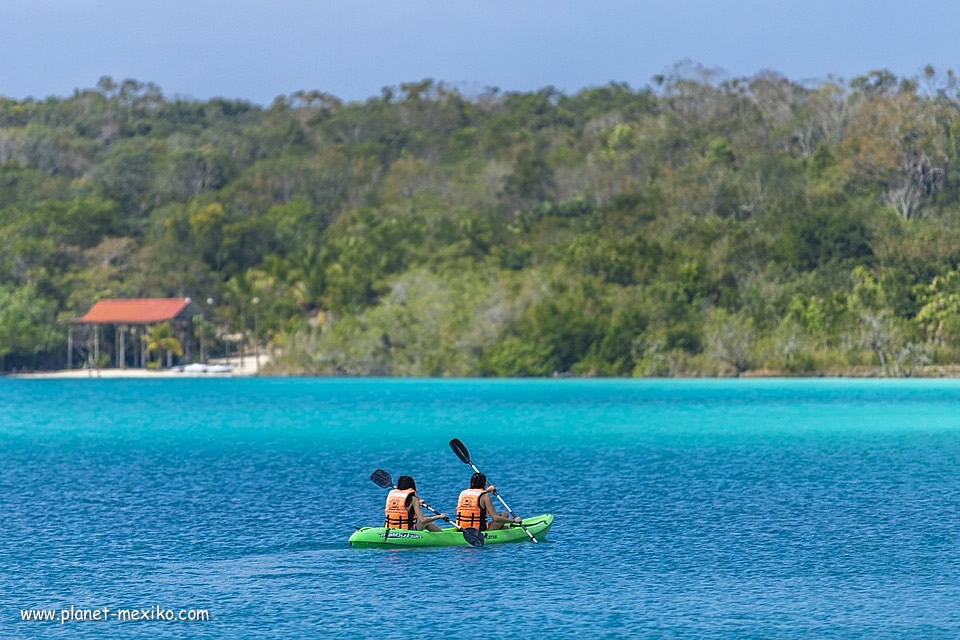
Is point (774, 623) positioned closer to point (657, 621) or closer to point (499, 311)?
point (657, 621)

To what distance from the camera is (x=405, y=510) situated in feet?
72.3

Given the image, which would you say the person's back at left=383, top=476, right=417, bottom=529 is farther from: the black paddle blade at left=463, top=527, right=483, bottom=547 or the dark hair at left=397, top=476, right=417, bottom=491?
the black paddle blade at left=463, top=527, right=483, bottom=547

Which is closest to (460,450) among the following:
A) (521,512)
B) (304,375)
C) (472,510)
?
(521,512)

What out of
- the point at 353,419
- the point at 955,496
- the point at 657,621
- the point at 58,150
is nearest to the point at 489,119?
the point at 58,150

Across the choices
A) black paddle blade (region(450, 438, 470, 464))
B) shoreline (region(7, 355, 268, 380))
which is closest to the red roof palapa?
shoreline (region(7, 355, 268, 380))

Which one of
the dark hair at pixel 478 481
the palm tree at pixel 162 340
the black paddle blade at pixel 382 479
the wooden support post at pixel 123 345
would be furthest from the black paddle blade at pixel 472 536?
the wooden support post at pixel 123 345

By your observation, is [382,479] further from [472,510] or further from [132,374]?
[132,374]

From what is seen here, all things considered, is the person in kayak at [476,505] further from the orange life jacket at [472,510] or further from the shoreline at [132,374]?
the shoreline at [132,374]

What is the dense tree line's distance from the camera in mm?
90625

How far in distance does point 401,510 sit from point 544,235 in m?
85.3

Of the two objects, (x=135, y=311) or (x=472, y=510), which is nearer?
(x=472, y=510)

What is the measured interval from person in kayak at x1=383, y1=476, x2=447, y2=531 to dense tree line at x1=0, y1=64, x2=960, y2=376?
67506mm

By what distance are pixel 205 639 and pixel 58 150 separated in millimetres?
133701

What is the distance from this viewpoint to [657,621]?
1819cm
